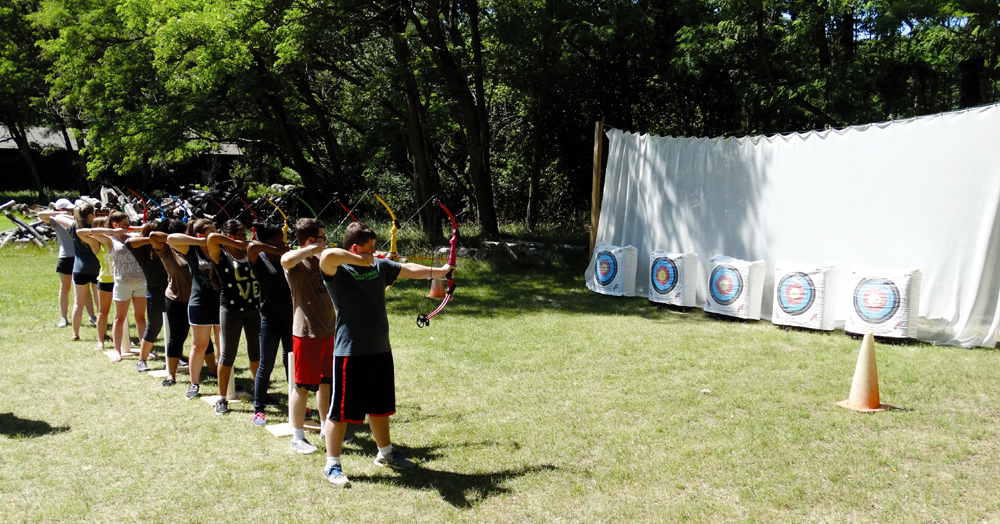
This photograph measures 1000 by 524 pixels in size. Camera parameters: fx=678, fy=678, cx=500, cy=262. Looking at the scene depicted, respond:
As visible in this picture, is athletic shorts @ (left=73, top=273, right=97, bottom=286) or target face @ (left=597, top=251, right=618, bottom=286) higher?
target face @ (left=597, top=251, right=618, bottom=286)

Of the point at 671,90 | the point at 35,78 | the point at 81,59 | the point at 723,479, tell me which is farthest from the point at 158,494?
the point at 35,78

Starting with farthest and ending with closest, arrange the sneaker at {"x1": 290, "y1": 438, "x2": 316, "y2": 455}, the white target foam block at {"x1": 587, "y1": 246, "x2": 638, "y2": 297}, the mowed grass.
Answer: the white target foam block at {"x1": 587, "y1": 246, "x2": 638, "y2": 297} < the sneaker at {"x1": 290, "y1": 438, "x2": 316, "y2": 455} < the mowed grass

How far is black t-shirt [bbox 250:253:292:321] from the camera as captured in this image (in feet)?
16.4

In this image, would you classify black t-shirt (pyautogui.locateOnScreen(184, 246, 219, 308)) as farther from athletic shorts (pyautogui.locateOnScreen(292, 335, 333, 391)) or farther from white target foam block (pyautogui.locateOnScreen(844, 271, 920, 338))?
white target foam block (pyautogui.locateOnScreen(844, 271, 920, 338))

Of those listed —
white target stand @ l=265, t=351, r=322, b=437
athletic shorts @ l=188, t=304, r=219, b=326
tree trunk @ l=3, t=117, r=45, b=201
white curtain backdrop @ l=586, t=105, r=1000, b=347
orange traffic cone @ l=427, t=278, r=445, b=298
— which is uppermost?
tree trunk @ l=3, t=117, r=45, b=201

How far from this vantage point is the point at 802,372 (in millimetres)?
6602

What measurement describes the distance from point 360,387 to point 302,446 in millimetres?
911

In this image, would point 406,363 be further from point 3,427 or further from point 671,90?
point 671,90

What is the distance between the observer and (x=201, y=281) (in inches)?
223

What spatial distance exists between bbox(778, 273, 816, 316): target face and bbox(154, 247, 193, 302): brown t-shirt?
6.99m

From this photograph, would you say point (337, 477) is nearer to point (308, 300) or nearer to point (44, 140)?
point (308, 300)

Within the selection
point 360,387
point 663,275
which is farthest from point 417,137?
point 360,387

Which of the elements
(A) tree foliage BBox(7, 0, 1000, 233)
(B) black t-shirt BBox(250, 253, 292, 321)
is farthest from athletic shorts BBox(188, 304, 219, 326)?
(A) tree foliage BBox(7, 0, 1000, 233)

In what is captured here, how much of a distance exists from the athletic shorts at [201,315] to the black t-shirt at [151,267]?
4.09ft
